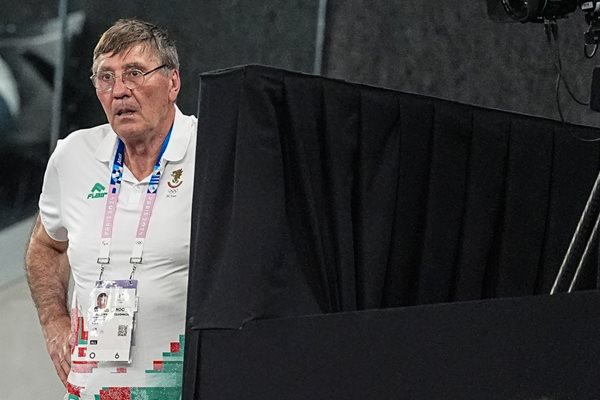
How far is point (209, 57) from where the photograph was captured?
367cm

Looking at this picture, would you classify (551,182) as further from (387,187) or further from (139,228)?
(139,228)

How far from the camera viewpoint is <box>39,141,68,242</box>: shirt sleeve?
2592mm

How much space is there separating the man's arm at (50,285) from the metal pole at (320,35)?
4.33 feet

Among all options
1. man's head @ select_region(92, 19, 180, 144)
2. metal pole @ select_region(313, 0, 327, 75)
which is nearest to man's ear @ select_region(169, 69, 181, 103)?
man's head @ select_region(92, 19, 180, 144)

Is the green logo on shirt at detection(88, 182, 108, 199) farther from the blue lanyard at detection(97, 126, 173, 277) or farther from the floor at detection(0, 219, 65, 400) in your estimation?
the floor at detection(0, 219, 65, 400)

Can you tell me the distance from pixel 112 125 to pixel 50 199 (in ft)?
0.89

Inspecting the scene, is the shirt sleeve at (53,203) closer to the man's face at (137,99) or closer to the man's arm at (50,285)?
the man's arm at (50,285)

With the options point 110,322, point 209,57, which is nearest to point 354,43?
point 209,57

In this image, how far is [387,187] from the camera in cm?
192

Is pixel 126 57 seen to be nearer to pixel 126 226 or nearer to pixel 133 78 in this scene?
pixel 133 78

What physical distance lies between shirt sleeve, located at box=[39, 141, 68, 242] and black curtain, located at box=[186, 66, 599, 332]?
89 cm

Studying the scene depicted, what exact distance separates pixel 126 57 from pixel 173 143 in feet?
0.68

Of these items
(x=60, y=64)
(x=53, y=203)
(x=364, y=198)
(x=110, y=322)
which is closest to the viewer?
(x=364, y=198)

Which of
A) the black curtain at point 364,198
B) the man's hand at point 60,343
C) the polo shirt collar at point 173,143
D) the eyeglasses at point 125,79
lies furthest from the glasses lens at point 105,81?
the black curtain at point 364,198
